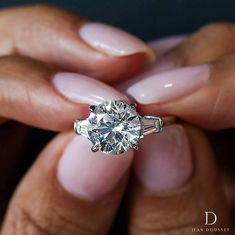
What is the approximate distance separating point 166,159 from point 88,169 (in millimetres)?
115

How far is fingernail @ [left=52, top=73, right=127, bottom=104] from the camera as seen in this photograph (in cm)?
64

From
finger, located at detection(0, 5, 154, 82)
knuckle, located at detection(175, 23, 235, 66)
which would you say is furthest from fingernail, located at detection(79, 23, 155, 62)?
knuckle, located at detection(175, 23, 235, 66)

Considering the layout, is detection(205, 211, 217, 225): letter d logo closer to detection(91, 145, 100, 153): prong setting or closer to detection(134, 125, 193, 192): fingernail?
detection(134, 125, 193, 192): fingernail

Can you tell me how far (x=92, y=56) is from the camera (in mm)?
773

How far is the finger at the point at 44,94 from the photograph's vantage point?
648 millimetres

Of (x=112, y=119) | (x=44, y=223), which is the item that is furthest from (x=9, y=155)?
(x=112, y=119)

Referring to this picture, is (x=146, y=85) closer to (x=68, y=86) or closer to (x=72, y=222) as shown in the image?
(x=68, y=86)

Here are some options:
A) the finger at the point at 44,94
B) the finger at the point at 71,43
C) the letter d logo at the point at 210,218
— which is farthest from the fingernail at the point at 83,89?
the letter d logo at the point at 210,218

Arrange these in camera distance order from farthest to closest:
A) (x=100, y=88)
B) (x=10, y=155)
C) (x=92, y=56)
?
(x=10, y=155) < (x=92, y=56) < (x=100, y=88)

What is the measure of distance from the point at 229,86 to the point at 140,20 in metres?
0.40

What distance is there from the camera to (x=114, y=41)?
2.43 ft

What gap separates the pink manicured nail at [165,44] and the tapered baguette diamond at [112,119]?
32 cm

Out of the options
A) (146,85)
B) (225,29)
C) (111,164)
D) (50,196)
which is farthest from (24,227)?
(225,29)

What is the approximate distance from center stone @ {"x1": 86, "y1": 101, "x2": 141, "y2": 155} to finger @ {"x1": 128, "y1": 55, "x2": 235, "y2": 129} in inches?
1.8
